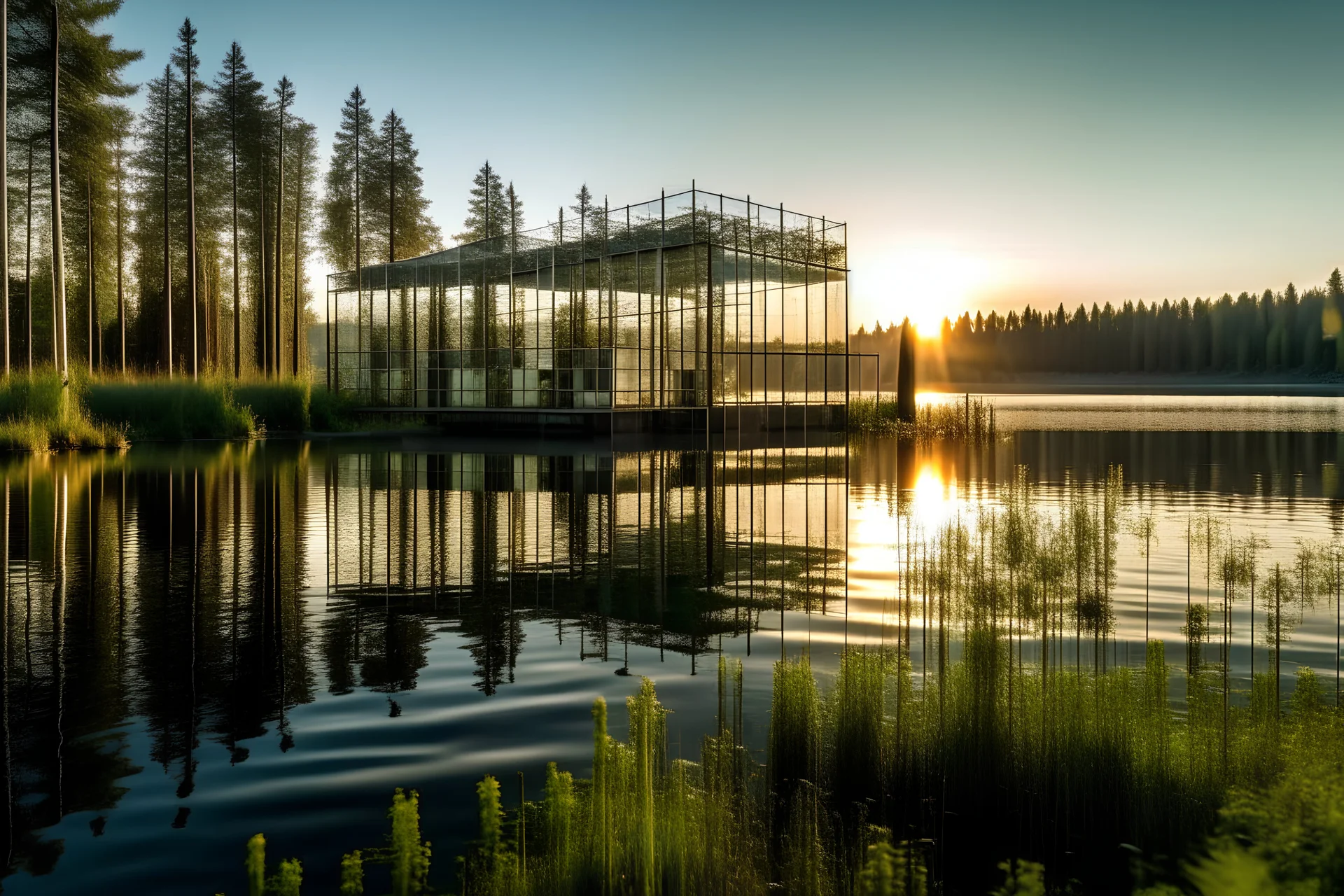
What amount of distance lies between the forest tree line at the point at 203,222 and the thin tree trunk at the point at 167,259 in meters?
0.13

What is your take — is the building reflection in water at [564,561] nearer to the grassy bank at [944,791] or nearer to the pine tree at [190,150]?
the grassy bank at [944,791]

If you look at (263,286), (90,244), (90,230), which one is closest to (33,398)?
(90,244)

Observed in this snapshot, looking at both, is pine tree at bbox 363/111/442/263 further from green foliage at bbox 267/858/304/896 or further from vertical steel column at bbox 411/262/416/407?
green foliage at bbox 267/858/304/896

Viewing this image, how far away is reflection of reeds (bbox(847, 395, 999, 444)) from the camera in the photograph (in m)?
30.7

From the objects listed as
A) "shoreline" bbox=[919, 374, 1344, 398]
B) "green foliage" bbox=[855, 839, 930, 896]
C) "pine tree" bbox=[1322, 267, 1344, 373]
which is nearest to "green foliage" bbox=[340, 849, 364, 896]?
"green foliage" bbox=[855, 839, 930, 896]

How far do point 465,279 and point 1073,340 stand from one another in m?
155

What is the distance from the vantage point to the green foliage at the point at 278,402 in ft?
110

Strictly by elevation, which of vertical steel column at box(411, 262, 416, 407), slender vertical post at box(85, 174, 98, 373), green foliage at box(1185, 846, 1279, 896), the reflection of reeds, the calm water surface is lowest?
the calm water surface

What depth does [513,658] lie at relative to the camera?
6629mm

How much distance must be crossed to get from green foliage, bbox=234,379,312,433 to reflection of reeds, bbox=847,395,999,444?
19582mm

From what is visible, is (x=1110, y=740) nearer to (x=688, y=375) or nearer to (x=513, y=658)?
(x=513, y=658)

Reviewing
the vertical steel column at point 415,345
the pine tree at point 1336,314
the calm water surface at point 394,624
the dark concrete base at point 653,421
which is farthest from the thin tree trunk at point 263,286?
the pine tree at point 1336,314

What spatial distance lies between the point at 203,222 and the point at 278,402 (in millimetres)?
27449

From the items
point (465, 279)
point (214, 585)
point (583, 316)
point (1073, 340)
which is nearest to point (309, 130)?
point (465, 279)
